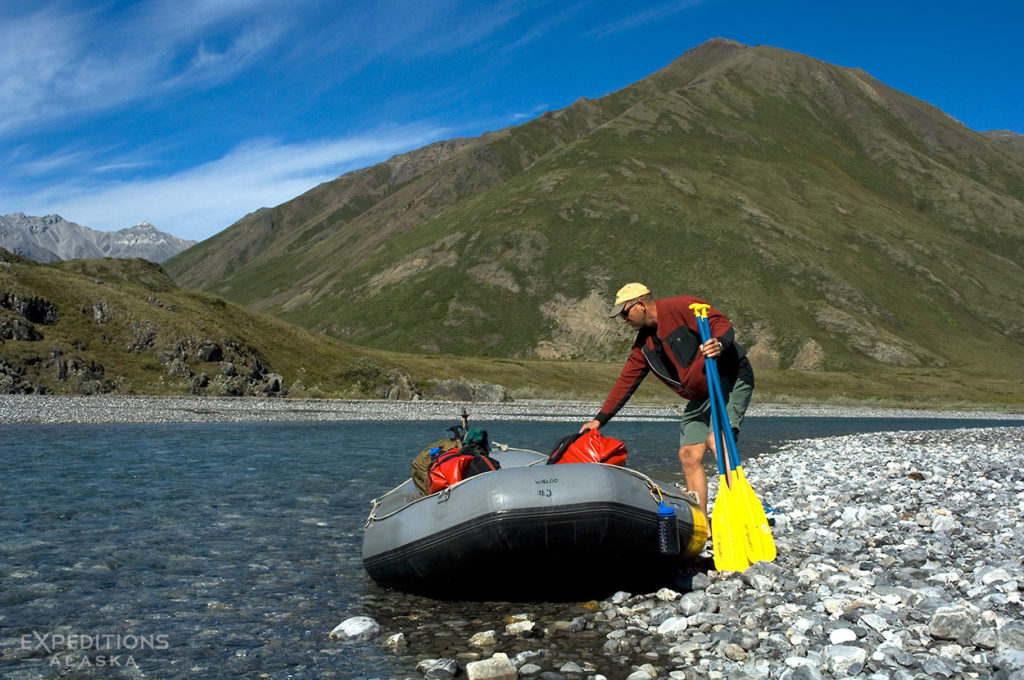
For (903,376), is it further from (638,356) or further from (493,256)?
(638,356)

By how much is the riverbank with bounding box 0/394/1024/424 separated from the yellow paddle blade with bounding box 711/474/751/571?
32758 millimetres

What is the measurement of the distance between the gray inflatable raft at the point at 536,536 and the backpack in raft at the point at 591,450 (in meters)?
0.64

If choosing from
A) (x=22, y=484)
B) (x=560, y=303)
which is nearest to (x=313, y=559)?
(x=22, y=484)

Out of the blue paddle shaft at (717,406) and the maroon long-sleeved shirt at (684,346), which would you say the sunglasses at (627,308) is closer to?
the maroon long-sleeved shirt at (684,346)

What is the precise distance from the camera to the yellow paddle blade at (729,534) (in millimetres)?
9695

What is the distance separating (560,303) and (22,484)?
13514cm

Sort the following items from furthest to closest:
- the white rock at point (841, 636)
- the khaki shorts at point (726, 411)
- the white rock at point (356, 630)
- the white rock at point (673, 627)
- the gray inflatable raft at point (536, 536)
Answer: the khaki shorts at point (726, 411) < the gray inflatable raft at point (536, 536) < the white rock at point (356, 630) < the white rock at point (673, 627) < the white rock at point (841, 636)

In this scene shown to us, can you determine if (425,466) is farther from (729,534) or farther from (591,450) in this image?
(729,534)

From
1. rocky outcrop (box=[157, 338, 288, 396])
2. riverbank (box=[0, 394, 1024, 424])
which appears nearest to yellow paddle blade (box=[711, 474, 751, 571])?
riverbank (box=[0, 394, 1024, 424])

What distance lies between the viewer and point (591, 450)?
1001 centimetres

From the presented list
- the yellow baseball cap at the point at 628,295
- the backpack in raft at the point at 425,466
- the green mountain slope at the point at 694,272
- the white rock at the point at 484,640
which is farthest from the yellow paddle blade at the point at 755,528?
the green mountain slope at the point at 694,272

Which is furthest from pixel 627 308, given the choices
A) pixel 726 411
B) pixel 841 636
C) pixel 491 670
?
pixel 491 670

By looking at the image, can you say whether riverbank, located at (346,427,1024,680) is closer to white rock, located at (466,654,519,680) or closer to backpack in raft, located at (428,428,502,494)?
white rock, located at (466,654,519,680)

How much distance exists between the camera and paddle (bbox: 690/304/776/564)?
9.70 metres
